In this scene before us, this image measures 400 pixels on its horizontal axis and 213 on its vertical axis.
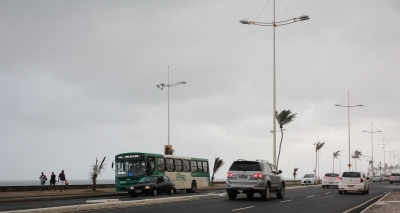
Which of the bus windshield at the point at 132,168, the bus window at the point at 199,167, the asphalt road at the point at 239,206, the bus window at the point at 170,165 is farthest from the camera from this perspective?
the bus window at the point at 199,167

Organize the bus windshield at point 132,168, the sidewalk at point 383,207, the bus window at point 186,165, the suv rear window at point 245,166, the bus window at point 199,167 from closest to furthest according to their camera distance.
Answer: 1. the sidewalk at point 383,207
2. the suv rear window at point 245,166
3. the bus windshield at point 132,168
4. the bus window at point 186,165
5. the bus window at point 199,167

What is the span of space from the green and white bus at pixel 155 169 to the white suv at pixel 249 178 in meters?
13.0

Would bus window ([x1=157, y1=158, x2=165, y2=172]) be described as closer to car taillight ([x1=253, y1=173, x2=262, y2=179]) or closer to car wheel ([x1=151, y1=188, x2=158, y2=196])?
car wheel ([x1=151, y1=188, x2=158, y2=196])

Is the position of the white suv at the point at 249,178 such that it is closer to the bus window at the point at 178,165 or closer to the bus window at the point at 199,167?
the bus window at the point at 178,165

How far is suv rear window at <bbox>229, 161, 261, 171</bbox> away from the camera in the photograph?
26.4 meters

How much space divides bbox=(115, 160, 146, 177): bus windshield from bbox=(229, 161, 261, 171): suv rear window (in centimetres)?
1325

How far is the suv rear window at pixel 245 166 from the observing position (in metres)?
26.4

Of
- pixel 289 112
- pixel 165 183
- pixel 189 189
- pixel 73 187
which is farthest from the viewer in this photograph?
pixel 289 112

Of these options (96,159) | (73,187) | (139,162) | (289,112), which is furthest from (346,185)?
(289,112)

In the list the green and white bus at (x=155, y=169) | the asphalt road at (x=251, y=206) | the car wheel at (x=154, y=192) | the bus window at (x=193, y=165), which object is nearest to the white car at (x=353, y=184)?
the asphalt road at (x=251, y=206)

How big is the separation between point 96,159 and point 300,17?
63.0 feet

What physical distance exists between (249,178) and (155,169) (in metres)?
14.8

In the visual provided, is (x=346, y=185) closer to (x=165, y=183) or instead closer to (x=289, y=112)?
(x=165, y=183)

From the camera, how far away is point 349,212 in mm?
19734
